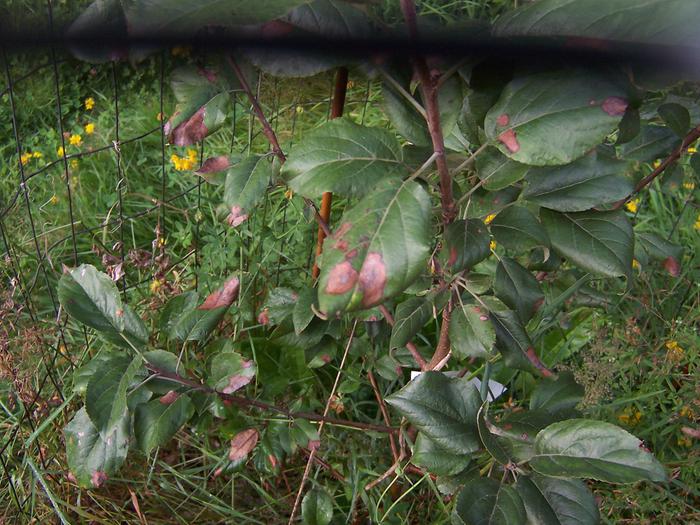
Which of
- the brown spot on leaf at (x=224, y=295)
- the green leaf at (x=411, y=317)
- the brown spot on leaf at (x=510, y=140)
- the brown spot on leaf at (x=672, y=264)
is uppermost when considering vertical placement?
the brown spot on leaf at (x=510, y=140)

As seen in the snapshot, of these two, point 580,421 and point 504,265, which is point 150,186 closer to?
point 504,265

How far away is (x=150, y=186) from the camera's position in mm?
2646

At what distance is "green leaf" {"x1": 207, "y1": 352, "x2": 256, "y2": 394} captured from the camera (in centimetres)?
116

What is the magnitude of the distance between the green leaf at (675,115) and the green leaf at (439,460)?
60cm

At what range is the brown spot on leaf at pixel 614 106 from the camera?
707 mm

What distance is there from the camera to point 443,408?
1.03 meters

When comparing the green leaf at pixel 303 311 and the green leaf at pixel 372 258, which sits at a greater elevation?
the green leaf at pixel 372 258

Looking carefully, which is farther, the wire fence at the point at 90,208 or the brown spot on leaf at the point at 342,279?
the wire fence at the point at 90,208

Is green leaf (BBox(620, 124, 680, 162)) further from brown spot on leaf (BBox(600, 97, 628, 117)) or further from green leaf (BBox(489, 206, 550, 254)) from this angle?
brown spot on leaf (BBox(600, 97, 628, 117))

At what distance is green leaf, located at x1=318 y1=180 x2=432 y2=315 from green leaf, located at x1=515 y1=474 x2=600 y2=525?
44cm

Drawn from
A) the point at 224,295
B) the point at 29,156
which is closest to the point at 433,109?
the point at 224,295

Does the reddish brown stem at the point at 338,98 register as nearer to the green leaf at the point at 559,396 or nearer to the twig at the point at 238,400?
the twig at the point at 238,400

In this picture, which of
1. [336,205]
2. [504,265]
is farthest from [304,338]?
[336,205]

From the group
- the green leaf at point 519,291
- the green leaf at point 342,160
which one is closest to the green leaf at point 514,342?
the green leaf at point 519,291
